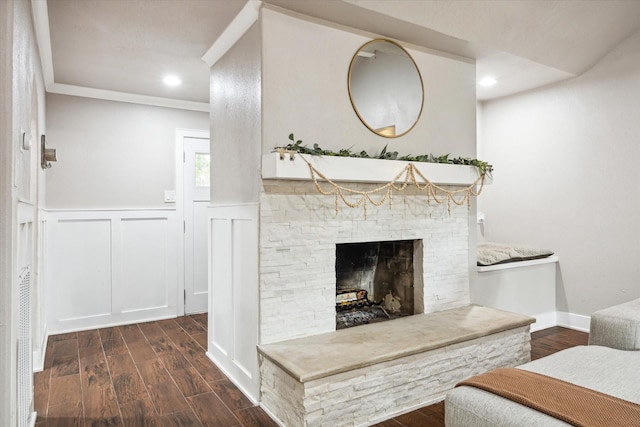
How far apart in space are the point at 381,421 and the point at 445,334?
66cm

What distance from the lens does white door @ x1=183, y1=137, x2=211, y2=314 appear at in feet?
14.8

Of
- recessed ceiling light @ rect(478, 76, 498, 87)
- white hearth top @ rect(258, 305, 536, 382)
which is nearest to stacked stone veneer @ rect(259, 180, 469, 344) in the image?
white hearth top @ rect(258, 305, 536, 382)

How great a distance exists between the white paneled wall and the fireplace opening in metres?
2.19

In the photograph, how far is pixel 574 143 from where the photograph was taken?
385 centimetres

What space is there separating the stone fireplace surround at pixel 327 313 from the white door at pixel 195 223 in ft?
7.69

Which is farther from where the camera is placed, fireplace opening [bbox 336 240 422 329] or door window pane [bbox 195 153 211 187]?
door window pane [bbox 195 153 211 187]

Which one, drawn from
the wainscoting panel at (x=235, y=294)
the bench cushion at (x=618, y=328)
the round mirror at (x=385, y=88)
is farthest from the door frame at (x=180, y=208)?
the bench cushion at (x=618, y=328)

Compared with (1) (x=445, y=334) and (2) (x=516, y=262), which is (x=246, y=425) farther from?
(2) (x=516, y=262)

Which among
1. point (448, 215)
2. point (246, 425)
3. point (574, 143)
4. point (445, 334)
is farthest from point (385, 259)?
point (574, 143)

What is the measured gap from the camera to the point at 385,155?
2.80 meters

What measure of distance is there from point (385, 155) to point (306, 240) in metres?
0.80

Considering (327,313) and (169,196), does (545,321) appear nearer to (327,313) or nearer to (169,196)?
(327,313)

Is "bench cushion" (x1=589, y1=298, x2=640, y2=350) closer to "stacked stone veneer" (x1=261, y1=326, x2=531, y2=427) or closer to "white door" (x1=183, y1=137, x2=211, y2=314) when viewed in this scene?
"stacked stone veneer" (x1=261, y1=326, x2=531, y2=427)

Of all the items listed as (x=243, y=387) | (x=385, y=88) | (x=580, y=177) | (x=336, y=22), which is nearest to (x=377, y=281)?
(x=243, y=387)
